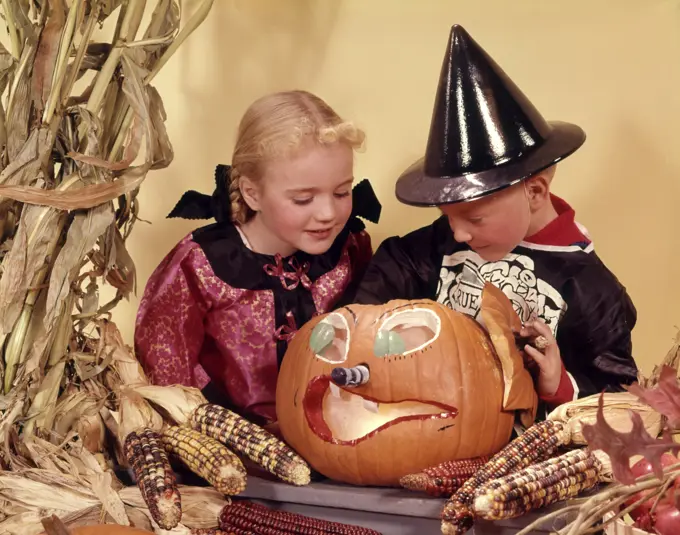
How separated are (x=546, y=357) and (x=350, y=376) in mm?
332

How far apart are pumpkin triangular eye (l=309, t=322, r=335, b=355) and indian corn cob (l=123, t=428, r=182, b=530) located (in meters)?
0.28

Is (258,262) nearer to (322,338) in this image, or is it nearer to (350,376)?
(322,338)

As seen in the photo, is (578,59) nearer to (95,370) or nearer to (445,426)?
(445,426)

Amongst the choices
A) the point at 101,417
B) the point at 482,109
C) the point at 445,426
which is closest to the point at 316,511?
the point at 445,426

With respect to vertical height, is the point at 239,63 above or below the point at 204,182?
above

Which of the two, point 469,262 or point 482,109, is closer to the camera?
point 482,109

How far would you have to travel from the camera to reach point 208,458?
1.27 meters

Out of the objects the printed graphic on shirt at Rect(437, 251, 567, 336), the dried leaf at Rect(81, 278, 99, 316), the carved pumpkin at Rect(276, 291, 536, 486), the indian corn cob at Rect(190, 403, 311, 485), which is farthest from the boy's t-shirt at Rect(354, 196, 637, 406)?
the dried leaf at Rect(81, 278, 99, 316)

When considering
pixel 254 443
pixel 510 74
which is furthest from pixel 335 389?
pixel 510 74

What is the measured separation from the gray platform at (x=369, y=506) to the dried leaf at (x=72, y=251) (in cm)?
43

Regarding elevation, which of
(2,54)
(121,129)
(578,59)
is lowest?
(121,129)

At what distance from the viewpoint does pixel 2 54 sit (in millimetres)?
1378

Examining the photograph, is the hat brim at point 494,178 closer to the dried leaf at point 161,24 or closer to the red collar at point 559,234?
the red collar at point 559,234

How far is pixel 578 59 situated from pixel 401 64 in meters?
0.36
